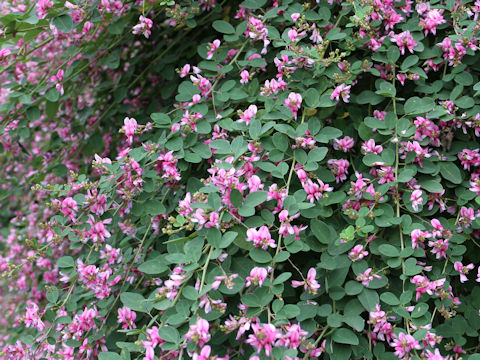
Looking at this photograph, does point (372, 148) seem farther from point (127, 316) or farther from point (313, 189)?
point (127, 316)

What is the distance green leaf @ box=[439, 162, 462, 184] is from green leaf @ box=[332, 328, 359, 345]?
487 millimetres

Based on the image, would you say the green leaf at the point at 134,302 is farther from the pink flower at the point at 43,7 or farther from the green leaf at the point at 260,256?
the pink flower at the point at 43,7

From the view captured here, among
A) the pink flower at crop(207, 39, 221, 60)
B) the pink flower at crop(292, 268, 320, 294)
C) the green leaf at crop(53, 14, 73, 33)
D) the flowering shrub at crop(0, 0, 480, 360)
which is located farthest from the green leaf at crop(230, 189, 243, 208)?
the green leaf at crop(53, 14, 73, 33)

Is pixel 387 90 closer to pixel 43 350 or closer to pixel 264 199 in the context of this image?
pixel 264 199

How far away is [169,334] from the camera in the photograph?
984 mm

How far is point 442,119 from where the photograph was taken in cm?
127

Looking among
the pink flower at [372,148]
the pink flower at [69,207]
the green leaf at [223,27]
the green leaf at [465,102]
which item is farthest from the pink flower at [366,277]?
the green leaf at [223,27]

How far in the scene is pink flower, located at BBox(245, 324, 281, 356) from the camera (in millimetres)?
930

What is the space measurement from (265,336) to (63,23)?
113 cm

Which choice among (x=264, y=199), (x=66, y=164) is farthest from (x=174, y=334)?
(x=66, y=164)

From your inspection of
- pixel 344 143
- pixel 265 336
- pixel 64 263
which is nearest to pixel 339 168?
pixel 344 143

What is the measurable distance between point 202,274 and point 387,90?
0.70 meters

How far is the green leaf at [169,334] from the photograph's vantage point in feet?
3.21

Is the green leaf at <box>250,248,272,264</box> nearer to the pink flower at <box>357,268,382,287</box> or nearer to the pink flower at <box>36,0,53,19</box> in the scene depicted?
the pink flower at <box>357,268,382,287</box>
